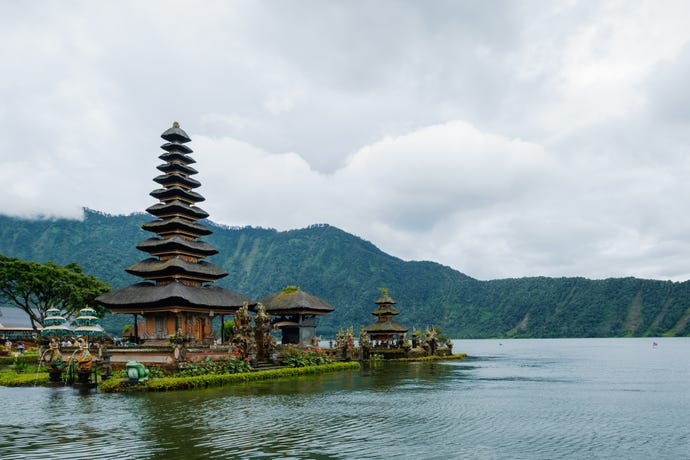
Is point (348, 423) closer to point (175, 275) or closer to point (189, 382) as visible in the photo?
point (189, 382)

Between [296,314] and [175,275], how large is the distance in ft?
59.7

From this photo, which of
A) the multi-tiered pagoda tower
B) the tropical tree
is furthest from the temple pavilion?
the tropical tree

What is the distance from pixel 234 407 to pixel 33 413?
820 cm

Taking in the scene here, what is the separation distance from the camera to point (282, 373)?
146 feet

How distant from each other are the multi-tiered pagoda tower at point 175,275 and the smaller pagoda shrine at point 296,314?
30.9 ft

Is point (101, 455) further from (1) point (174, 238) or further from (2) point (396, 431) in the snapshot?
(1) point (174, 238)

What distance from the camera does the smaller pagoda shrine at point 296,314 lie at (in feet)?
211

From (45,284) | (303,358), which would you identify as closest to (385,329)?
(303,358)

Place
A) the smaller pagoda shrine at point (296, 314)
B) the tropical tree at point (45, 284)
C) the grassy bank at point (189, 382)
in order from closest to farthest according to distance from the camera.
Result: 1. the grassy bank at point (189, 382)
2. the tropical tree at point (45, 284)
3. the smaller pagoda shrine at point (296, 314)

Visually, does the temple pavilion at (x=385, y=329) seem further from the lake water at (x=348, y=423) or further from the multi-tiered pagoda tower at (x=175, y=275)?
the lake water at (x=348, y=423)

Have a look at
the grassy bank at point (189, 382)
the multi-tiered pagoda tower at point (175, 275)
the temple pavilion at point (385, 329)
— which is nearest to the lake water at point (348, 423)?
the grassy bank at point (189, 382)

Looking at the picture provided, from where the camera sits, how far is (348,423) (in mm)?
21688

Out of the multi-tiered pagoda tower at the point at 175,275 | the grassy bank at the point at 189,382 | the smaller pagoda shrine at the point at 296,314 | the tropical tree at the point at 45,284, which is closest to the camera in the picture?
the grassy bank at the point at 189,382

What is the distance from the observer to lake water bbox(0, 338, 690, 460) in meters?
16.9
